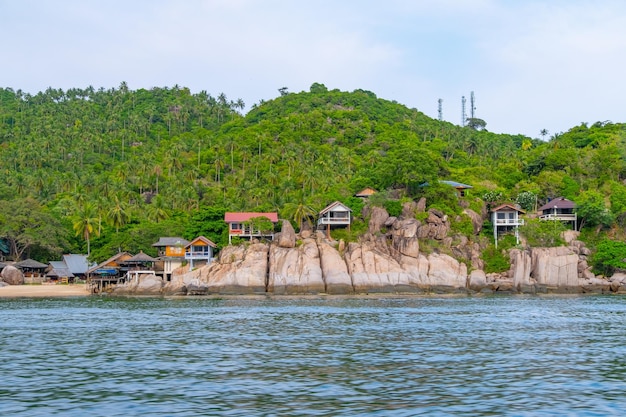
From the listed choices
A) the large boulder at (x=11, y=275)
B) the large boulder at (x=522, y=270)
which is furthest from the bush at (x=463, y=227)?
the large boulder at (x=11, y=275)

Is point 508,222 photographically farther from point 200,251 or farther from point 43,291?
point 43,291

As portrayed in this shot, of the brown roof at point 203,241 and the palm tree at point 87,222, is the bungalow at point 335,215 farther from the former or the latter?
the palm tree at point 87,222

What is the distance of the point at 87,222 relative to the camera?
299 ft

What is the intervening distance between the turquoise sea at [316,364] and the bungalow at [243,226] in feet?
116

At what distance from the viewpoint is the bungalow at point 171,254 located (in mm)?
84188

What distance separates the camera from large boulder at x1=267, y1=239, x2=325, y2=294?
239ft

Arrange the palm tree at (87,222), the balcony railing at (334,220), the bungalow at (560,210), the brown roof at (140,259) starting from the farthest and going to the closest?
the palm tree at (87,222) < the bungalow at (560,210) < the brown roof at (140,259) < the balcony railing at (334,220)

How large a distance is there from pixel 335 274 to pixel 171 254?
23.8 m

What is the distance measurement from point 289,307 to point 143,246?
133 feet

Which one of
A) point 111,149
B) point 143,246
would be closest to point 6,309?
point 143,246

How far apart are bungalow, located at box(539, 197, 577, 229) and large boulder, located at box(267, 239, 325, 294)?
3301 cm

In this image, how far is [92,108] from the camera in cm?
17838

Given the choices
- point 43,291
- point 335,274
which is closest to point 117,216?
point 43,291

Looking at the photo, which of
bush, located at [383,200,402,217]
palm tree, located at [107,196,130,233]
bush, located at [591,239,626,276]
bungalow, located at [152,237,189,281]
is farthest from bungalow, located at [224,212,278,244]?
bush, located at [591,239,626,276]
